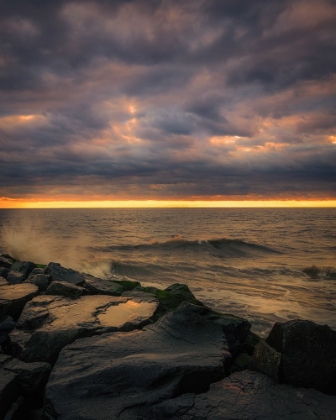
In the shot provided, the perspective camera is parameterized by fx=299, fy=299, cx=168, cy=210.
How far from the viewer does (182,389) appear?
10.2 ft

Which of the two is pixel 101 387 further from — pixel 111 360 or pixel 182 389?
pixel 182 389

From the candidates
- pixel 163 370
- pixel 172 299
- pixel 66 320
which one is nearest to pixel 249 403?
pixel 163 370

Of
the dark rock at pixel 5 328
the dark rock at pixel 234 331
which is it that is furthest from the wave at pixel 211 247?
the dark rock at pixel 5 328

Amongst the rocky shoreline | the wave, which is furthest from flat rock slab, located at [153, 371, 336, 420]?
the wave

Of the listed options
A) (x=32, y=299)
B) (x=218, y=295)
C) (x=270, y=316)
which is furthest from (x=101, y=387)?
(x=218, y=295)

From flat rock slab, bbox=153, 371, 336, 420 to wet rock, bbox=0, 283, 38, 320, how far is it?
3.67 metres

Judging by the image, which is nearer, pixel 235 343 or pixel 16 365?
pixel 16 365

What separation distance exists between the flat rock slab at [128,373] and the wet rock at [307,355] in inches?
28.2

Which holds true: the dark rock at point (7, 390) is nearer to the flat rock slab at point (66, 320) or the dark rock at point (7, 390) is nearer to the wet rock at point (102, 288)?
the flat rock slab at point (66, 320)

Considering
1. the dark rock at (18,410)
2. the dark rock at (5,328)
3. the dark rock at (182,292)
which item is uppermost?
the dark rock at (5,328)

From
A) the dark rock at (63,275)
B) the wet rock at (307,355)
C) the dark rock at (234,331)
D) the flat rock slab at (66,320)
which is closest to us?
the wet rock at (307,355)

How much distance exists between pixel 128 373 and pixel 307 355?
1971 millimetres

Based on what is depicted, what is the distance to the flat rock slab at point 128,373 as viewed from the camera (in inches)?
110

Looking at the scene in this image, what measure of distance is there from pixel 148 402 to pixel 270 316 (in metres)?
7.28
